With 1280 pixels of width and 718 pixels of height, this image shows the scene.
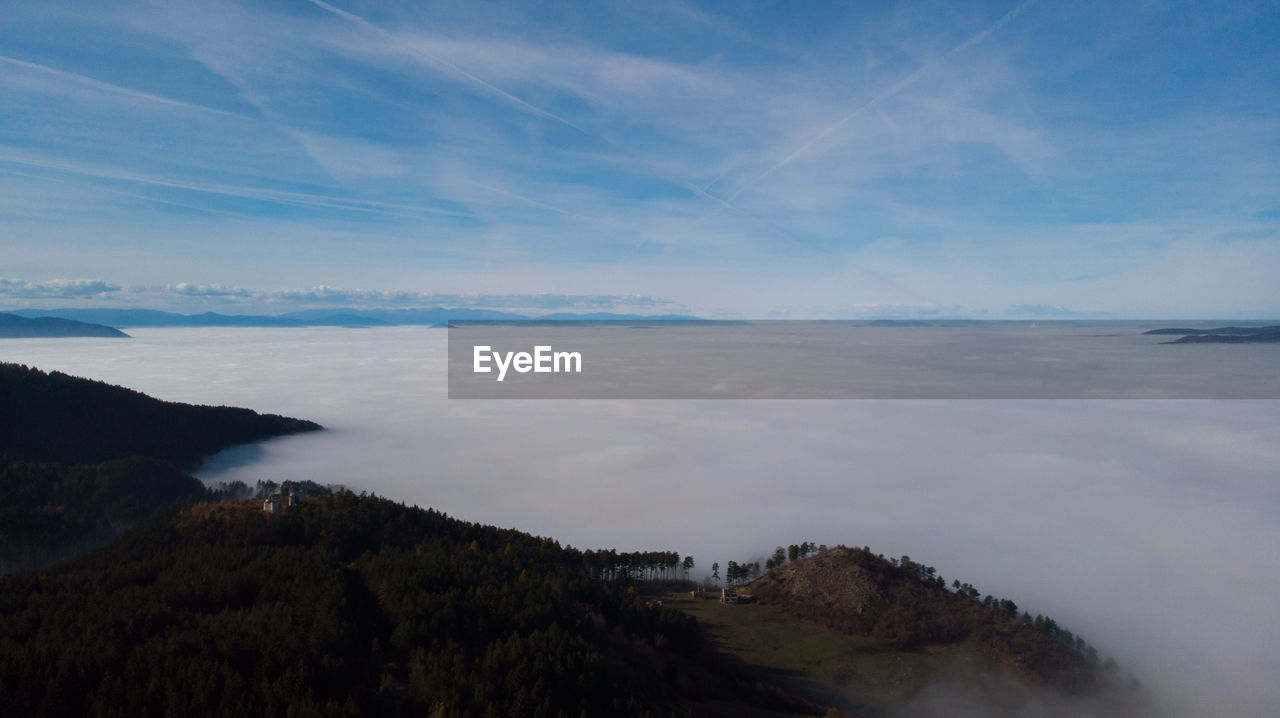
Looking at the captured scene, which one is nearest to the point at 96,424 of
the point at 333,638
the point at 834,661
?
the point at 333,638

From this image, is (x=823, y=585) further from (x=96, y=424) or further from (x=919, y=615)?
(x=96, y=424)

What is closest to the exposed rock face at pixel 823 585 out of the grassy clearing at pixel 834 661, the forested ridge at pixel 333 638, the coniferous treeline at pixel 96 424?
the grassy clearing at pixel 834 661

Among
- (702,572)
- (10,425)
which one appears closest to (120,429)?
(10,425)

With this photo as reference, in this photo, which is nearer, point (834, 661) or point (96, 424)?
point (834, 661)

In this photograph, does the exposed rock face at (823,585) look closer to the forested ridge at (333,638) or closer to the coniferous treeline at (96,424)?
the forested ridge at (333,638)

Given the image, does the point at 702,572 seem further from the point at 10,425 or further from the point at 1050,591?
the point at 10,425

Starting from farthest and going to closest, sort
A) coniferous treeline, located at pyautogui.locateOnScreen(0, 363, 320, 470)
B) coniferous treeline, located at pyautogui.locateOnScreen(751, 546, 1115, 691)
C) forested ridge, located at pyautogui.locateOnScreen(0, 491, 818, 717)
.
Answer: coniferous treeline, located at pyautogui.locateOnScreen(0, 363, 320, 470)
coniferous treeline, located at pyautogui.locateOnScreen(751, 546, 1115, 691)
forested ridge, located at pyautogui.locateOnScreen(0, 491, 818, 717)

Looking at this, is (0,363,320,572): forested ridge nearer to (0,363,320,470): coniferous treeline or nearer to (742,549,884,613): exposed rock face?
Answer: (0,363,320,470): coniferous treeline

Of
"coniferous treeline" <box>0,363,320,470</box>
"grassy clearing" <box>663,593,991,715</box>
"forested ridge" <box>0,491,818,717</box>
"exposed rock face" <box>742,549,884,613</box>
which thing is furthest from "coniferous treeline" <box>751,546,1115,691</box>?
"coniferous treeline" <box>0,363,320,470</box>
